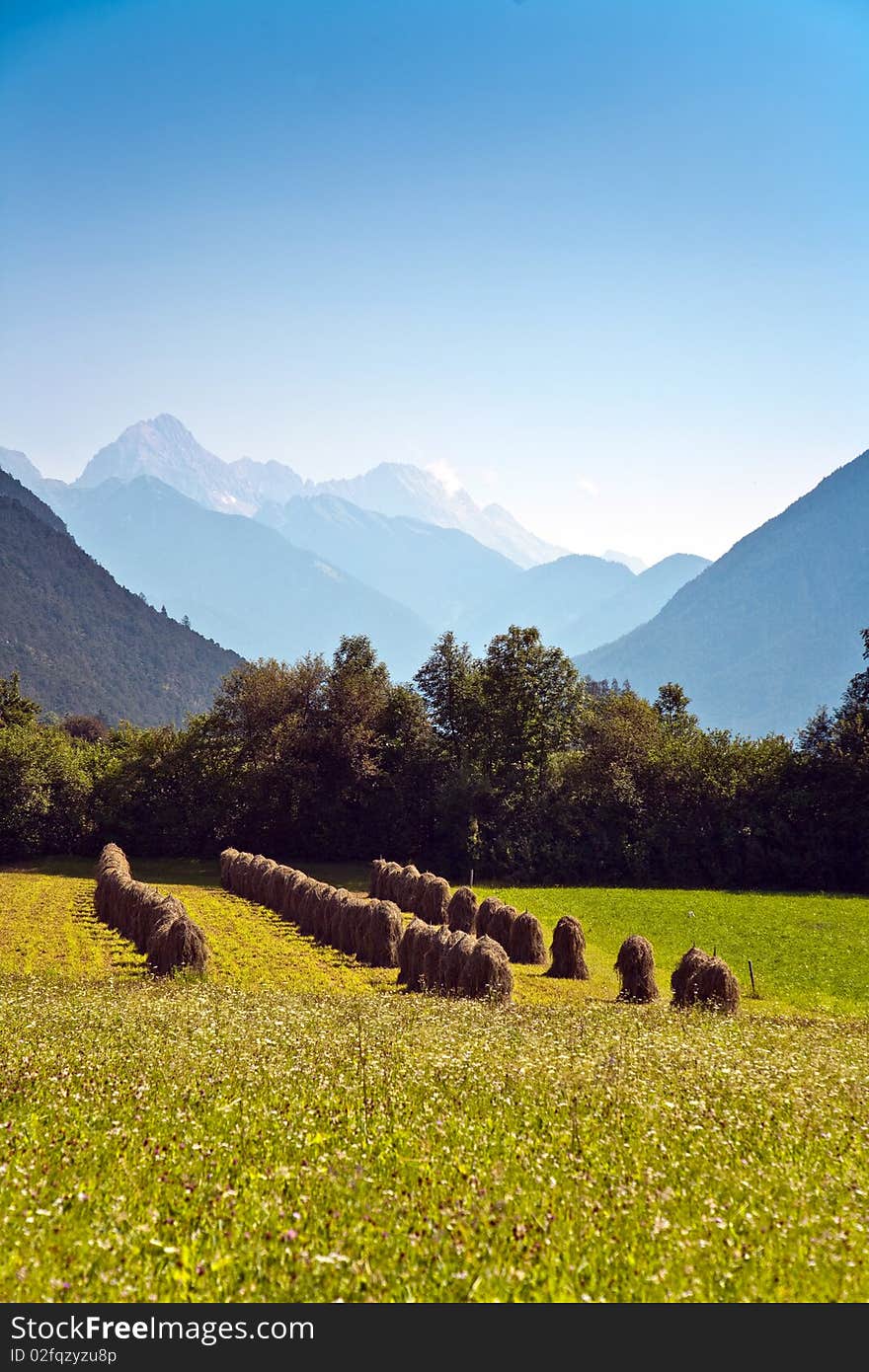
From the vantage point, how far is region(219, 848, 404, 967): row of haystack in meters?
29.0

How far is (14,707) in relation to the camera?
241 feet

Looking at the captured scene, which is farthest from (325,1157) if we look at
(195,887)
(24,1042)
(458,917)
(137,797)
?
(137,797)

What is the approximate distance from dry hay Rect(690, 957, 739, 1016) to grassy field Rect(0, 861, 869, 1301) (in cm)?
389

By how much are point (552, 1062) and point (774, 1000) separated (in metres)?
15.7

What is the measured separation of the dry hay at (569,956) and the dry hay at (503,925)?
2.87m

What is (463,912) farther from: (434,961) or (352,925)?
(434,961)

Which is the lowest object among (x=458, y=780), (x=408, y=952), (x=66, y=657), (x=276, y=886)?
(x=276, y=886)

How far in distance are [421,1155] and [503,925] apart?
73.5ft

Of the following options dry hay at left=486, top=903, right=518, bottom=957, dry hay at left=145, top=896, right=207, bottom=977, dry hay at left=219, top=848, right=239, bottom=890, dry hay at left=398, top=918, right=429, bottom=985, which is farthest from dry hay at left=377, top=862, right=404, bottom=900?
dry hay at left=145, top=896, right=207, bottom=977

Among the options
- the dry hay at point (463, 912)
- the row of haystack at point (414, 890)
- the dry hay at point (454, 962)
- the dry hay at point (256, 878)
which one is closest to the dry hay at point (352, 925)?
the dry hay at point (463, 912)

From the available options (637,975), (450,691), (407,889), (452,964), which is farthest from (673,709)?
(452,964)

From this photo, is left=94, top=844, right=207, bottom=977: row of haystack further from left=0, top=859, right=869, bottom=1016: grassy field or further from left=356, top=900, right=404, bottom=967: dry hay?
left=356, top=900, right=404, bottom=967: dry hay

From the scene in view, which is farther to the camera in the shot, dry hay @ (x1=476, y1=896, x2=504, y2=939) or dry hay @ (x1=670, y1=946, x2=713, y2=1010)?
dry hay @ (x1=476, y1=896, x2=504, y2=939)

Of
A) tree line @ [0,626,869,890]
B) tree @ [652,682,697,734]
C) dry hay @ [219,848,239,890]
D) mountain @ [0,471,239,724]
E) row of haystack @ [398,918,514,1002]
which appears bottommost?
dry hay @ [219,848,239,890]
